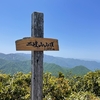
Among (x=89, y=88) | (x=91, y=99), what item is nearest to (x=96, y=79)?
(x=89, y=88)

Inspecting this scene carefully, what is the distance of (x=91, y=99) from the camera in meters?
5.69

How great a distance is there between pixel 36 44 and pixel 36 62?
30 cm

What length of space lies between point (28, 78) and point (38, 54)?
24.8 ft

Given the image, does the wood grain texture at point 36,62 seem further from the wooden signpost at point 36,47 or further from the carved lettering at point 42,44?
the carved lettering at point 42,44

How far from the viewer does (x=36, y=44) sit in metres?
2.94

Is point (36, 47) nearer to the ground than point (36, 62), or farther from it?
farther from it

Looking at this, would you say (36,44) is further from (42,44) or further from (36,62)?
(36,62)

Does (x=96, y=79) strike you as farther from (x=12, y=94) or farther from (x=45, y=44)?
(x=45, y=44)

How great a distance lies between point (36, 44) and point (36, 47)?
0.17ft

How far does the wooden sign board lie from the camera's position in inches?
112

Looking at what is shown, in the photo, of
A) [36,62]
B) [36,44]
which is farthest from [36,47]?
[36,62]

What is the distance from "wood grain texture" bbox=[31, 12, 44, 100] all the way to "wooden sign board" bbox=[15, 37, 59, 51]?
82 mm

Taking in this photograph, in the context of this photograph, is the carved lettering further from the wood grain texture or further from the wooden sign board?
the wood grain texture

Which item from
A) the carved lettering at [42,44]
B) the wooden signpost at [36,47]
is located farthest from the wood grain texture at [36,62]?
the carved lettering at [42,44]
